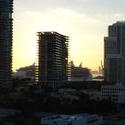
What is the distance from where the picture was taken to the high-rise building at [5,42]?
31.4 m

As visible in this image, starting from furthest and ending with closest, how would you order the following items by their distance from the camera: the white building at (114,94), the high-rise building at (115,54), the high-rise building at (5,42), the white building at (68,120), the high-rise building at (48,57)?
1. the high-rise building at (115,54)
2. the high-rise building at (48,57)
3. the high-rise building at (5,42)
4. the white building at (114,94)
5. the white building at (68,120)

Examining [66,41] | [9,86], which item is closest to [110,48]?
[66,41]

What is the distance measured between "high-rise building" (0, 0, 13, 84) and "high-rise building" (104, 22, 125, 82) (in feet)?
68.4

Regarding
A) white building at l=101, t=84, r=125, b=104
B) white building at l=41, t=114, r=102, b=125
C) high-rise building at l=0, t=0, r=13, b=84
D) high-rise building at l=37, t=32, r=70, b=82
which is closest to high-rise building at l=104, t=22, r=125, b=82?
high-rise building at l=37, t=32, r=70, b=82

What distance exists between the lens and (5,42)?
104 ft

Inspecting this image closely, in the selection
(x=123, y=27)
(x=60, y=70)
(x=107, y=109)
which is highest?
(x=123, y=27)

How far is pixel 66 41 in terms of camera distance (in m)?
41.5

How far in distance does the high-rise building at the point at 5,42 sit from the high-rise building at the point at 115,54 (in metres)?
20.8

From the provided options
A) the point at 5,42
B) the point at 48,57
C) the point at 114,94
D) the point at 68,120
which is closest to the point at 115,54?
the point at 48,57

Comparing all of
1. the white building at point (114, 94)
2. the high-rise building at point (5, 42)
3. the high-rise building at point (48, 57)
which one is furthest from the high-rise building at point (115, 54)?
the high-rise building at point (5, 42)

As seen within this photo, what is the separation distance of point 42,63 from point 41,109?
59.4 ft

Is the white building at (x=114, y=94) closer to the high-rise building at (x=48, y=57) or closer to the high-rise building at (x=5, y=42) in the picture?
the high-rise building at (x=48, y=57)

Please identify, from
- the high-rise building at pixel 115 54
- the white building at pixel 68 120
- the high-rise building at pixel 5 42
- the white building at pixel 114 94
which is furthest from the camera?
the high-rise building at pixel 115 54

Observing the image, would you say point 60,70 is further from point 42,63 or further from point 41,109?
point 41,109
